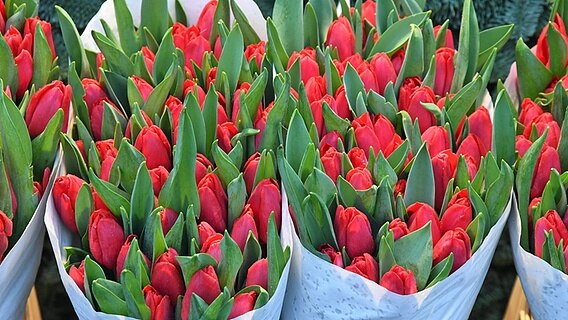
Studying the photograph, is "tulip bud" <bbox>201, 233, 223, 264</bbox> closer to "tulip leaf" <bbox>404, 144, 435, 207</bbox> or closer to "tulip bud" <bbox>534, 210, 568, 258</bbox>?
"tulip leaf" <bbox>404, 144, 435, 207</bbox>

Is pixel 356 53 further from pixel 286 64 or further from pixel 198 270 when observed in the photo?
pixel 198 270

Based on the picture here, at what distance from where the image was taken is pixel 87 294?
0.71 meters

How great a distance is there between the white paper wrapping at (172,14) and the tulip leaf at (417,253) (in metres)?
0.41

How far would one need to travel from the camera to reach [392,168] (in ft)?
2.60

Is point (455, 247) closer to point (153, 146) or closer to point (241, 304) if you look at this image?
point (241, 304)

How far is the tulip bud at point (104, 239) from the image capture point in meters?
0.74

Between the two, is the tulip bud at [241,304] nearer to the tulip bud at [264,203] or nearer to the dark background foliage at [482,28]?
the tulip bud at [264,203]

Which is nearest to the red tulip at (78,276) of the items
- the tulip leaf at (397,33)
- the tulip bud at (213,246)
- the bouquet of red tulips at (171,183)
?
the bouquet of red tulips at (171,183)

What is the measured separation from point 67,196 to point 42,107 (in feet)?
0.39

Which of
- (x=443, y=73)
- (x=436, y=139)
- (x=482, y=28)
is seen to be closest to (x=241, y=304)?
(x=436, y=139)

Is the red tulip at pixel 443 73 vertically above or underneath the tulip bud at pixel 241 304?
above

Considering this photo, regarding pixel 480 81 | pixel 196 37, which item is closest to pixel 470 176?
pixel 480 81

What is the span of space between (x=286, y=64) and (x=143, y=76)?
15 cm

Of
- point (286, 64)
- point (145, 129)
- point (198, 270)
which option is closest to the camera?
point (198, 270)
